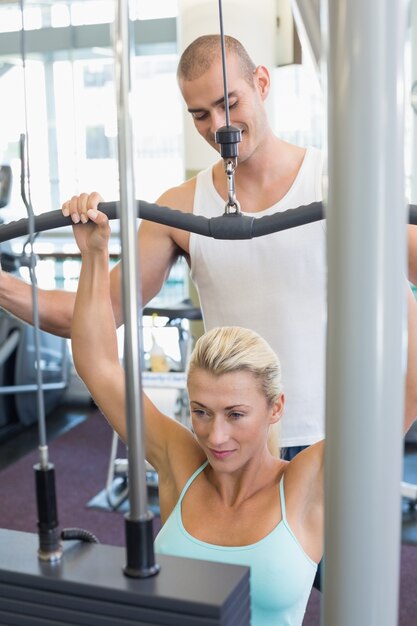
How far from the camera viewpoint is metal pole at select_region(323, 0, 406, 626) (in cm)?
42

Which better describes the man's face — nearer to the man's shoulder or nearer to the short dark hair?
the short dark hair

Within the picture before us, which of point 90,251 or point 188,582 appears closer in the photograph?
point 188,582

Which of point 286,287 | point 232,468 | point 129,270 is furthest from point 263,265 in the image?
point 129,270

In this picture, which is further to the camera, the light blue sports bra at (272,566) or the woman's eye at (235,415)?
the woman's eye at (235,415)

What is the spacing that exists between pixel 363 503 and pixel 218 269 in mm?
1331

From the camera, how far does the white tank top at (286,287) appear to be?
1720 millimetres

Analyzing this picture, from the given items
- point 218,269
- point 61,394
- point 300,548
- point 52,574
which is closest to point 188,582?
point 52,574

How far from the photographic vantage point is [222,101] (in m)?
1.57

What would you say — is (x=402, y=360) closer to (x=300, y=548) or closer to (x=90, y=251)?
(x=90, y=251)

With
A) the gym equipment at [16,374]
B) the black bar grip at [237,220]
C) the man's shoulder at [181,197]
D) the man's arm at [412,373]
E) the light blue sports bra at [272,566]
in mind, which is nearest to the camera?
the black bar grip at [237,220]

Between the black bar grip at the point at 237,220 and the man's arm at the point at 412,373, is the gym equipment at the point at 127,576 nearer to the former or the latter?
the black bar grip at the point at 237,220

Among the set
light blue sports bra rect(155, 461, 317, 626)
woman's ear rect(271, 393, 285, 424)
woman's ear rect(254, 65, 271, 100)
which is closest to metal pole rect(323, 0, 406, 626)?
light blue sports bra rect(155, 461, 317, 626)

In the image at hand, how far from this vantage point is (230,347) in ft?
4.81

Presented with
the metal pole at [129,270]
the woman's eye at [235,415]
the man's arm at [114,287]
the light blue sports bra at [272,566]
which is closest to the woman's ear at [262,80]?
the man's arm at [114,287]
